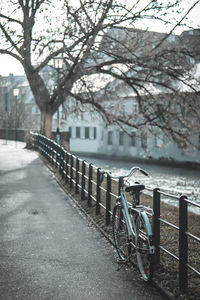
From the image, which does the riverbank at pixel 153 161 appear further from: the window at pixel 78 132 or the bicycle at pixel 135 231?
the bicycle at pixel 135 231

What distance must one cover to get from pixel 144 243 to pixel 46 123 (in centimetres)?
2396

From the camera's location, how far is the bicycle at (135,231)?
584 cm

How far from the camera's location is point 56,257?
7.24m

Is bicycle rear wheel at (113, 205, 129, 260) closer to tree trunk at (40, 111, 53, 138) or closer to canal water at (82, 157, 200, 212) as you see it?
Answer: canal water at (82, 157, 200, 212)

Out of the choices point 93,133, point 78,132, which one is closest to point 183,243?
point 93,133

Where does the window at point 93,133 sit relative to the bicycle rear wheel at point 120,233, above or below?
above

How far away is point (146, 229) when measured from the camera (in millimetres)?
5781

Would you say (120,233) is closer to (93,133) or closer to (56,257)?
(56,257)

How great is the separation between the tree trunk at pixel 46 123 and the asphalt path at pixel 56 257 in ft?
53.1

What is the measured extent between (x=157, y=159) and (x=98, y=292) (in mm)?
46481

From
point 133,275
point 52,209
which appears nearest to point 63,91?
point 52,209

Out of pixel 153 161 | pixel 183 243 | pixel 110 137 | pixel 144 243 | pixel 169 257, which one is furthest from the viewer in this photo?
pixel 110 137

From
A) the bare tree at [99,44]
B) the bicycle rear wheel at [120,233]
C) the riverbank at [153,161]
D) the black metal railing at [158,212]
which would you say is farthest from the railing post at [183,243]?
the riverbank at [153,161]

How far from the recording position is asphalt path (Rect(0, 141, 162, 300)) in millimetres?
5645
